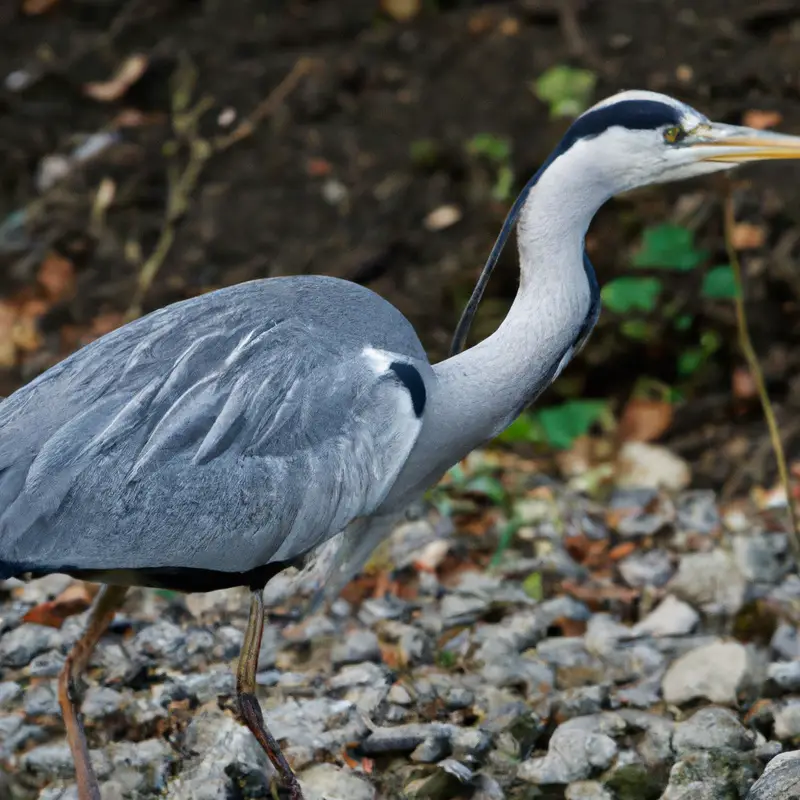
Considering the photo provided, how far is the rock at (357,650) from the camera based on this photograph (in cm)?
453

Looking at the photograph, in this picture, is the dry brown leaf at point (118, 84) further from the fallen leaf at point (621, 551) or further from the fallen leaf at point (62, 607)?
the fallen leaf at point (621, 551)

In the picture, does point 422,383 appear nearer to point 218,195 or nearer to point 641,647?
point 641,647

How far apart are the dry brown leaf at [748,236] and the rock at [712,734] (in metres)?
2.60

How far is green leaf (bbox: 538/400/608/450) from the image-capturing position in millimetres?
5902

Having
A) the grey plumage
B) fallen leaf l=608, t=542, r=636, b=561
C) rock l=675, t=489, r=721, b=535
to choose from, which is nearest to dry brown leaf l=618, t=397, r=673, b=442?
rock l=675, t=489, r=721, b=535

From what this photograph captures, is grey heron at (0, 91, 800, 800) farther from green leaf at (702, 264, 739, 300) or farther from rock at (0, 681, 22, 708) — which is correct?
green leaf at (702, 264, 739, 300)

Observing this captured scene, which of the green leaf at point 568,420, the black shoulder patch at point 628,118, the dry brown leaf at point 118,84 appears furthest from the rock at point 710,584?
Answer: the dry brown leaf at point 118,84

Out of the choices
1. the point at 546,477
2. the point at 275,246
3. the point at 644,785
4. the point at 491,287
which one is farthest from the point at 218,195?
the point at 644,785

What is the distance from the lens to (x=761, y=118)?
6.45m

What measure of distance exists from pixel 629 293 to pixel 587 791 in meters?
2.45

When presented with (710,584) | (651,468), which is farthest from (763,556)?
(651,468)

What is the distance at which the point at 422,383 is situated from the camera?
369cm

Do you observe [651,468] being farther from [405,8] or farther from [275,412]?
[405,8]

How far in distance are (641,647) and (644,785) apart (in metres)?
0.74
